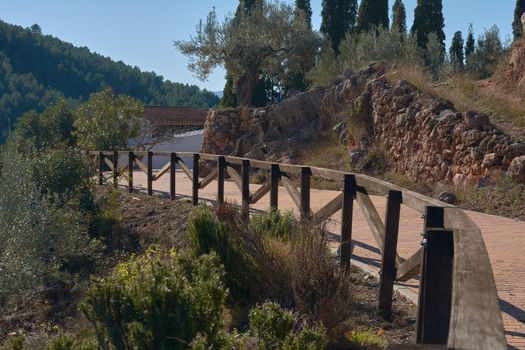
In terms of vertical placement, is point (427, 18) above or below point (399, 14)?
below

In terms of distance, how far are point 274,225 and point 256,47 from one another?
22.9 m

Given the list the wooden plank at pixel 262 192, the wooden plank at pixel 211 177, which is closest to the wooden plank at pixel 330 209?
the wooden plank at pixel 262 192

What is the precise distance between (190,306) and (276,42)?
27373mm

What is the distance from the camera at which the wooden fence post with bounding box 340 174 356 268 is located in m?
6.65

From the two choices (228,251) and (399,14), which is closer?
(228,251)

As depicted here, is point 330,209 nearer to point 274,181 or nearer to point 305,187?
point 305,187

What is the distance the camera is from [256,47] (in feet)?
95.9

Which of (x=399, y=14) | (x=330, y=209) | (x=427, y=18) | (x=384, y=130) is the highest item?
(x=399, y=14)

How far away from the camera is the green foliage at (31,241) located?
827cm

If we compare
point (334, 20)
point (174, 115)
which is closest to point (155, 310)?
point (334, 20)

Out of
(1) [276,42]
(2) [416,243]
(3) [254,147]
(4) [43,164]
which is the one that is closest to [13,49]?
(1) [276,42]

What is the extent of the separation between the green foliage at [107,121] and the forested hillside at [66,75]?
64.5m

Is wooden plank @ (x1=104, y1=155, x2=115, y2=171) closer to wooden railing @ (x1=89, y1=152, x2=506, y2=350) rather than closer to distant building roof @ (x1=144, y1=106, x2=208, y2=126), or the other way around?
wooden railing @ (x1=89, y1=152, x2=506, y2=350)

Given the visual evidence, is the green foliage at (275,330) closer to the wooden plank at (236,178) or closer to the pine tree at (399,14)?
the wooden plank at (236,178)
